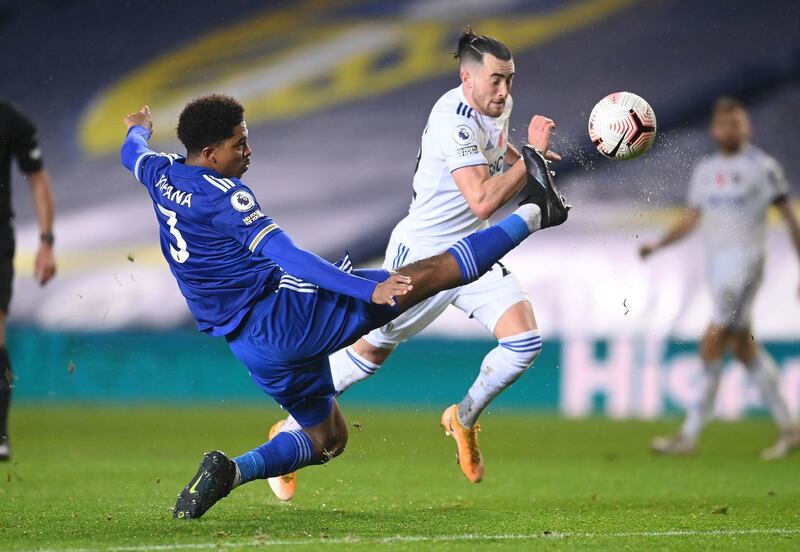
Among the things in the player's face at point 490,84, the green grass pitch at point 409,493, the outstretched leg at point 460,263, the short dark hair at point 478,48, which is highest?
the short dark hair at point 478,48

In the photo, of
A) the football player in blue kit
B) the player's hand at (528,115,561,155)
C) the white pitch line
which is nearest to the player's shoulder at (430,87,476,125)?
the player's hand at (528,115,561,155)

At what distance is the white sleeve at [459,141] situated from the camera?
5254 mm

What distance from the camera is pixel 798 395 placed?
1086 cm

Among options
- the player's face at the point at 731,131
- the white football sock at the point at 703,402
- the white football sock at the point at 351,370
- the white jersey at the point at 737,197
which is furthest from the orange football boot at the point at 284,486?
the player's face at the point at 731,131

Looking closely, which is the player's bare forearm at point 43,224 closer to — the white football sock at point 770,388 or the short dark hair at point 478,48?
the short dark hair at point 478,48

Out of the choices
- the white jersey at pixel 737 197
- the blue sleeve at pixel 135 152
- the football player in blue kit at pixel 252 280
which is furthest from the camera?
the white jersey at pixel 737 197

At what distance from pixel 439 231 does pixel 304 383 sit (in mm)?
1217

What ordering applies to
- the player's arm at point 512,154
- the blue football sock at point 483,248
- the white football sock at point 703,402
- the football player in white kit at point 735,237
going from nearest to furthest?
the blue football sock at point 483,248
the player's arm at point 512,154
the white football sock at point 703,402
the football player in white kit at point 735,237

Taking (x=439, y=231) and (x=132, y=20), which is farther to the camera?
(x=132, y=20)

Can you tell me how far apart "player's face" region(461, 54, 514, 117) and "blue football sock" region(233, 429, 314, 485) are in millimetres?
1611

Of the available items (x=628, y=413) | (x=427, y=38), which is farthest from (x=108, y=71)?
(x=628, y=413)

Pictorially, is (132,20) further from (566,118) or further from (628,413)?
(628,413)

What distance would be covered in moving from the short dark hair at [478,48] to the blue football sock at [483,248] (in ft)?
3.17

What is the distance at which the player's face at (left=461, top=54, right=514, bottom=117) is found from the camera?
211 inches
